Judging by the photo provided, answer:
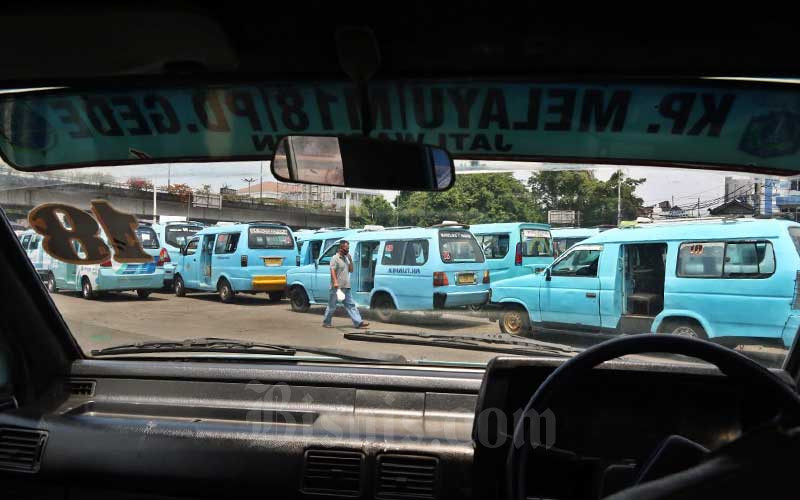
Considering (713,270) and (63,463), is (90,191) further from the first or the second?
(713,270)

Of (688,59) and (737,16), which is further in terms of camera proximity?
(688,59)

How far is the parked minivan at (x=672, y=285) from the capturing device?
316 cm

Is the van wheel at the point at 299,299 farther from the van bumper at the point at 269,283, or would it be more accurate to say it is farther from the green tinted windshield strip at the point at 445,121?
the green tinted windshield strip at the point at 445,121

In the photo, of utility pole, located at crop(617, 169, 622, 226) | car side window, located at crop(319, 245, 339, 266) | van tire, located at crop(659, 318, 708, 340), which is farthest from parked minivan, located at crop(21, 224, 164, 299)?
van tire, located at crop(659, 318, 708, 340)

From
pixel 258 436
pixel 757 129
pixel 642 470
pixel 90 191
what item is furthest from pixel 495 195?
pixel 90 191

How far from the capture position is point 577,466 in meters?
2.04

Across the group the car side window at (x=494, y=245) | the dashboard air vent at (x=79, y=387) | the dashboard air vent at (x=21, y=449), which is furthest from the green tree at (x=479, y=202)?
the dashboard air vent at (x=21, y=449)

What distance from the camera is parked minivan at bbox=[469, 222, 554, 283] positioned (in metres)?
3.66

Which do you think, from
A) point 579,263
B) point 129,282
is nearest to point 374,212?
point 579,263

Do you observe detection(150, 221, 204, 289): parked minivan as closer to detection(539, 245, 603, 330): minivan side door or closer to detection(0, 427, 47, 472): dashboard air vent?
detection(0, 427, 47, 472): dashboard air vent

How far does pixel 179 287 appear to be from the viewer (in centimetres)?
412

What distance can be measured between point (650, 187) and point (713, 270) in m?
0.61

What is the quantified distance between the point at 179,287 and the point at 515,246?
7.17 ft

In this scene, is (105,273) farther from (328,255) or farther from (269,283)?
(328,255)
